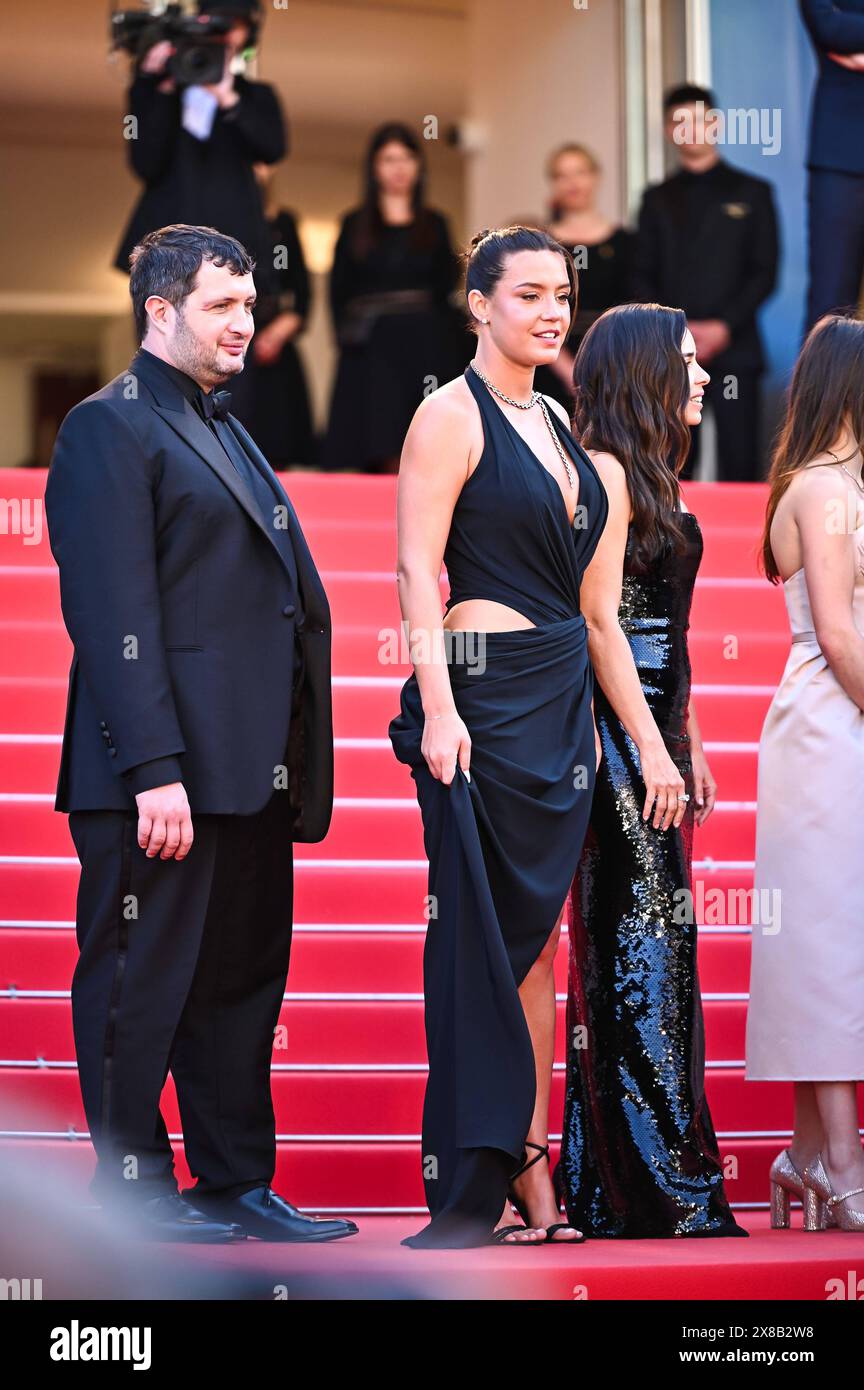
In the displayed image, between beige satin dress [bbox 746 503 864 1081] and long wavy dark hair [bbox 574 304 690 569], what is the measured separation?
Answer: 1.33 ft

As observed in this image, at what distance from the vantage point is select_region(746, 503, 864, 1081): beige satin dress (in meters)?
4.13

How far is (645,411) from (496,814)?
892mm

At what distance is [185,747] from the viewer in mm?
3672

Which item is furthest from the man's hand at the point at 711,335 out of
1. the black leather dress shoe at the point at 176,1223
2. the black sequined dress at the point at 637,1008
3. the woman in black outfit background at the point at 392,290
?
the black leather dress shoe at the point at 176,1223

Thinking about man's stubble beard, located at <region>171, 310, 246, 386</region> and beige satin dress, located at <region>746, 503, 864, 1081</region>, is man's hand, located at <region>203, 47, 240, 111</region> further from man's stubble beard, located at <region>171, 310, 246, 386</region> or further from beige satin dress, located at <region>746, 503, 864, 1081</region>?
beige satin dress, located at <region>746, 503, 864, 1081</region>

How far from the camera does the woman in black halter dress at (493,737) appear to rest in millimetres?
3641

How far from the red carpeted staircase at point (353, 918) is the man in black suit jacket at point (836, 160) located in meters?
1.38

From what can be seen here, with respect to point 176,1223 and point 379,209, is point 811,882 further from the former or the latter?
point 379,209

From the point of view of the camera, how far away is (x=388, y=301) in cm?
823

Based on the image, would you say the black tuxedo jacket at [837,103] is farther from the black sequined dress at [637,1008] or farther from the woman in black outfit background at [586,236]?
the black sequined dress at [637,1008]

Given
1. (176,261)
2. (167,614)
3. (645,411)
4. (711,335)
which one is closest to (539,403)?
(645,411)

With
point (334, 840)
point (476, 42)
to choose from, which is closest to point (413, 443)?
point (334, 840)
